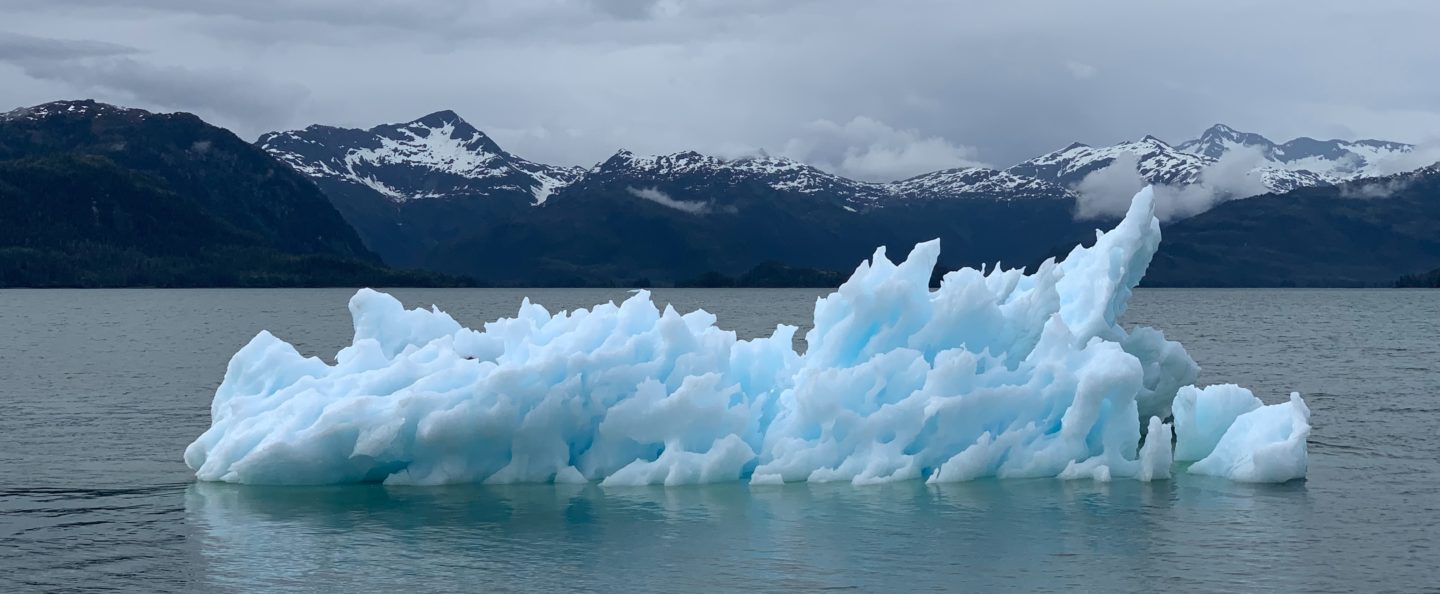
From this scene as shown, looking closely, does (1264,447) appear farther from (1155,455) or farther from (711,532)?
(711,532)

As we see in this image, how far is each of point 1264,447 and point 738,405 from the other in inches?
427

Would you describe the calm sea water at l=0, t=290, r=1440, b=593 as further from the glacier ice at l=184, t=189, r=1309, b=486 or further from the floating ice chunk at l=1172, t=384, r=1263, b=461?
the floating ice chunk at l=1172, t=384, r=1263, b=461

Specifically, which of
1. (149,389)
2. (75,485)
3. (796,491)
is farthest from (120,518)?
(149,389)

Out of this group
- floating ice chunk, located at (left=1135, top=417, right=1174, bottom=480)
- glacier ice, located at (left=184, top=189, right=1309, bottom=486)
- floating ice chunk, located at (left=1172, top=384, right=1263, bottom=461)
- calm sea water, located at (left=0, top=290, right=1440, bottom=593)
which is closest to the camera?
calm sea water, located at (left=0, top=290, right=1440, bottom=593)

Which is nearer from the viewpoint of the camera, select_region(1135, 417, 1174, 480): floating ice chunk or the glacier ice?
the glacier ice

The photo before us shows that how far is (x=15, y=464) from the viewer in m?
31.5

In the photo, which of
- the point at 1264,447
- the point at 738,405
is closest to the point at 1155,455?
the point at 1264,447

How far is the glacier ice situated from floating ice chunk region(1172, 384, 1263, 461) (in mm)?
70

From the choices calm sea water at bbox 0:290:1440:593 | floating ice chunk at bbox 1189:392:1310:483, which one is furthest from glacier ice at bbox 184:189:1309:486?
calm sea water at bbox 0:290:1440:593

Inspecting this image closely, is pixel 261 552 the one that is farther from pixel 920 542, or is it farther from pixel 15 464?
pixel 15 464

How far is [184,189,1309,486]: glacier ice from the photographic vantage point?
27.5 meters

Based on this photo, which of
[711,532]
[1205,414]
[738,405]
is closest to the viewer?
[711,532]

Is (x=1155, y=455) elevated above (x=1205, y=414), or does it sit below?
below

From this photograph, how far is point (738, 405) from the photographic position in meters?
28.7
